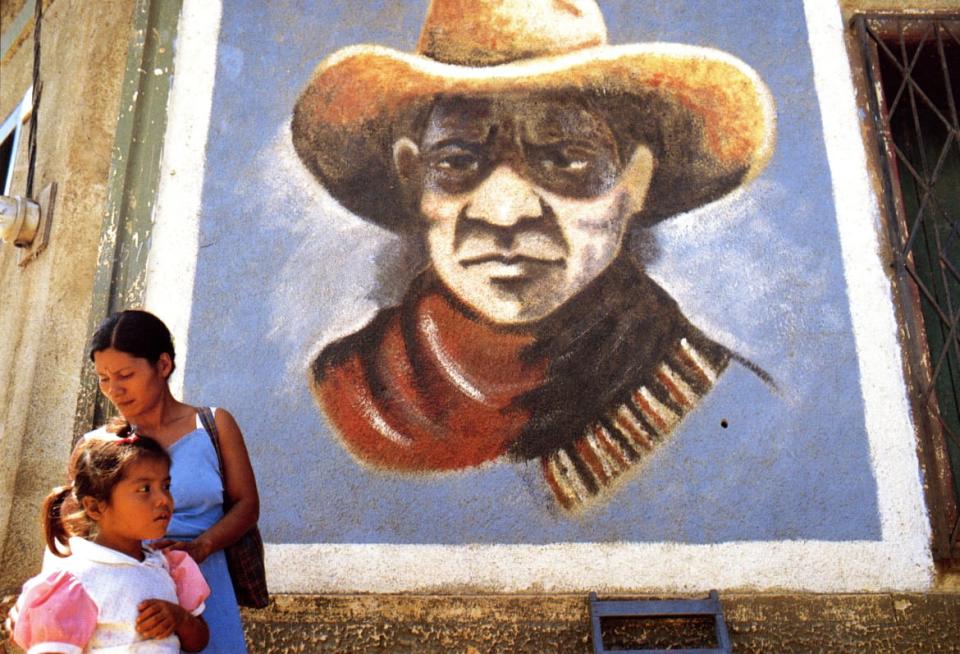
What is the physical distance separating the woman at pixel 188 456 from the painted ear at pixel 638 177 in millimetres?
2470

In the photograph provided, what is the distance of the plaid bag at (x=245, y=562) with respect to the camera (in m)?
2.65

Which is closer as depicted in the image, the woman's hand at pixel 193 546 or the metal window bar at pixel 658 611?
the woman's hand at pixel 193 546

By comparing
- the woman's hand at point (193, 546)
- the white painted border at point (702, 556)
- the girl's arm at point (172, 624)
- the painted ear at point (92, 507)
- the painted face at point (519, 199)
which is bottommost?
the girl's arm at point (172, 624)

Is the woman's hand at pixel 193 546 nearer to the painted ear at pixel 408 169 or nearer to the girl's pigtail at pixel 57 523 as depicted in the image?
the girl's pigtail at pixel 57 523

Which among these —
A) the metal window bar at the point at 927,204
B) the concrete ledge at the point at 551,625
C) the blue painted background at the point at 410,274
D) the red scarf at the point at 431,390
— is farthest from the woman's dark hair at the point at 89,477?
the metal window bar at the point at 927,204

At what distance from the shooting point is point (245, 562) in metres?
2.66

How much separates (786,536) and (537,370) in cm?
125

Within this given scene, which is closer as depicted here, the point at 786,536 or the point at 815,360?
the point at 786,536

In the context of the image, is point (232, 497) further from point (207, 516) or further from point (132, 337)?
point (132, 337)

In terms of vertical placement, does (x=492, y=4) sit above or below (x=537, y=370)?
above

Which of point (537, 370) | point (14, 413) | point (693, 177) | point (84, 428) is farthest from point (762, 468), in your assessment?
point (14, 413)

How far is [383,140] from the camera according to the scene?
470 cm

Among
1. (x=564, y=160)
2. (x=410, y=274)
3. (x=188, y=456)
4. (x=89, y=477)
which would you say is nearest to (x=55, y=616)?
(x=89, y=477)

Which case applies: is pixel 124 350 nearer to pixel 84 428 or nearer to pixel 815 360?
pixel 84 428
